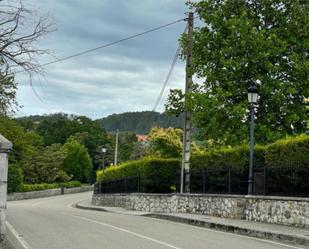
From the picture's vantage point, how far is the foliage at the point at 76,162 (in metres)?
95.5

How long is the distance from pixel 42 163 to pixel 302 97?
56.3 meters

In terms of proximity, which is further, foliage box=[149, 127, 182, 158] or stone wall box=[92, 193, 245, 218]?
foliage box=[149, 127, 182, 158]

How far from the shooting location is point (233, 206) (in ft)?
75.4

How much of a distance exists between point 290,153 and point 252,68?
30.2 ft

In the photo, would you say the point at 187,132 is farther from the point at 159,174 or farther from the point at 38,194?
the point at 38,194

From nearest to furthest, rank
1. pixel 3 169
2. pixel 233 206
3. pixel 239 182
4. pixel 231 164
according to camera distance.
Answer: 1. pixel 3 169
2. pixel 233 206
3. pixel 239 182
4. pixel 231 164

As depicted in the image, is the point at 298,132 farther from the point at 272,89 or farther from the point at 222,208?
the point at 222,208

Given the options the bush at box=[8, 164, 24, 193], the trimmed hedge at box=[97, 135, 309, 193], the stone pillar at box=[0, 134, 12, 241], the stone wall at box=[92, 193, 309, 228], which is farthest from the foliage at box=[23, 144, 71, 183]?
the stone pillar at box=[0, 134, 12, 241]

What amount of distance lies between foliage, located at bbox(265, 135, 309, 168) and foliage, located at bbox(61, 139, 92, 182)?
74.2m

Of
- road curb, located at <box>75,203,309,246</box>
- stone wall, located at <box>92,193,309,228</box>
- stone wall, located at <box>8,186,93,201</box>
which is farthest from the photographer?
stone wall, located at <box>8,186,93,201</box>

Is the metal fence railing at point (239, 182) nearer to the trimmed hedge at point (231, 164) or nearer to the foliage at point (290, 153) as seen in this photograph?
the trimmed hedge at point (231, 164)

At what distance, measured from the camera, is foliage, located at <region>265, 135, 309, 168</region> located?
19750 millimetres

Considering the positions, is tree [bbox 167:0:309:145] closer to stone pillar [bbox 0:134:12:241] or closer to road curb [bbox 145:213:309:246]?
road curb [bbox 145:213:309:246]

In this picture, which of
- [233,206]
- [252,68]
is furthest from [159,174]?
[233,206]
